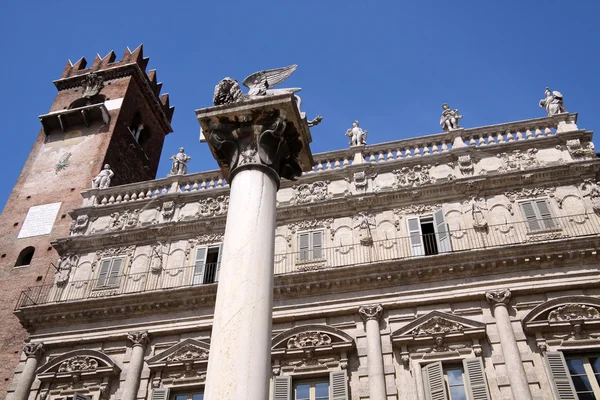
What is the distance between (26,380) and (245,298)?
47.8ft

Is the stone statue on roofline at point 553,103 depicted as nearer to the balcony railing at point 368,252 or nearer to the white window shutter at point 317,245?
the balcony railing at point 368,252

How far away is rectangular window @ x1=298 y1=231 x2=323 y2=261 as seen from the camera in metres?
20.3

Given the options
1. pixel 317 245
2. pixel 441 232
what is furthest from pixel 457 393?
pixel 317 245

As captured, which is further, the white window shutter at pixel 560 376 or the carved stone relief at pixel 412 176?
the carved stone relief at pixel 412 176

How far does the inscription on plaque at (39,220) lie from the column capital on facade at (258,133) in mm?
18885

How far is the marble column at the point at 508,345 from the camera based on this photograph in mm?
15469

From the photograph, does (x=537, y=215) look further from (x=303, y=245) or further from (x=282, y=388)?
(x=282, y=388)

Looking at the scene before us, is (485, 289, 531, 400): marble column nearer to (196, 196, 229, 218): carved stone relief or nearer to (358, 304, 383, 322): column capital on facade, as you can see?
(358, 304, 383, 322): column capital on facade

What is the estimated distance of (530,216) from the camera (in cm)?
1930

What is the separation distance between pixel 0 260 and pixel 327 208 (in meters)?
14.5

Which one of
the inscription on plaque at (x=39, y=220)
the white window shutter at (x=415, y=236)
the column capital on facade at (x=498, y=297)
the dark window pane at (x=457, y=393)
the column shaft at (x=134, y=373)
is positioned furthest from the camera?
the inscription on plaque at (x=39, y=220)

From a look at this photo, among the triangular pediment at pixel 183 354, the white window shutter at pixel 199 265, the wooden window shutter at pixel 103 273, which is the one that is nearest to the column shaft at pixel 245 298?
the triangular pediment at pixel 183 354

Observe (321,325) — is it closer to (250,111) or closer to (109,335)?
(109,335)

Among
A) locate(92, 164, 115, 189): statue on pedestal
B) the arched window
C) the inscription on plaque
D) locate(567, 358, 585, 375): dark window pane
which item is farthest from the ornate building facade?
the inscription on plaque
